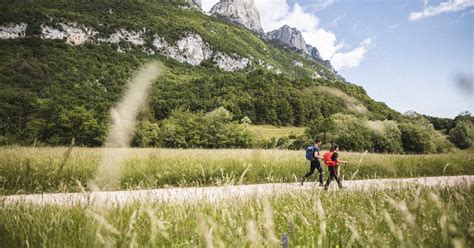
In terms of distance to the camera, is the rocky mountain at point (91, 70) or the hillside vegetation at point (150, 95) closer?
the hillside vegetation at point (150, 95)

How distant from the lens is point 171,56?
6969 inches

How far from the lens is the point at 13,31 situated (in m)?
133

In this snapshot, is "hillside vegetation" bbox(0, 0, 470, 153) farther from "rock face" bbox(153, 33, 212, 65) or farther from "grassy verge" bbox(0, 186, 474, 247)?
"rock face" bbox(153, 33, 212, 65)

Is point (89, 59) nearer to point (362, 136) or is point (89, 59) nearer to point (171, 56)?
point (171, 56)

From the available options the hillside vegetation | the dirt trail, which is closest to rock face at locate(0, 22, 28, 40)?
the hillside vegetation

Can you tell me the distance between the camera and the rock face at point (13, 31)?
129m

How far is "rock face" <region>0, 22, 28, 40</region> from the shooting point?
129 metres

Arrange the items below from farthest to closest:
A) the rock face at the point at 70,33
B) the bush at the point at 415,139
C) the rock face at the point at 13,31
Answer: the rock face at the point at 70,33, the rock face at the point at 13,31, the bush at the point at 415,139

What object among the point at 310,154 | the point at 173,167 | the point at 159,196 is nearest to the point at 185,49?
the point at 310,154

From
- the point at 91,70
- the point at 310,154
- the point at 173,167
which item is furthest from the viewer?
the point at 91,70

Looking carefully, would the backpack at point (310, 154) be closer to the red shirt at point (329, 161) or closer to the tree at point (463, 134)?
the red shirt at point (329, 161)

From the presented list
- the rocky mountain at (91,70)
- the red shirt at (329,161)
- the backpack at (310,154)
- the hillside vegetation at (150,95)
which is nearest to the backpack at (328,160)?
the red shirt at (329,161)

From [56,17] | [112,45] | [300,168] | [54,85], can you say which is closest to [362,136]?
[300,168]

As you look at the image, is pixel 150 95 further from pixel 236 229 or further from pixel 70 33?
pixel 70 33
